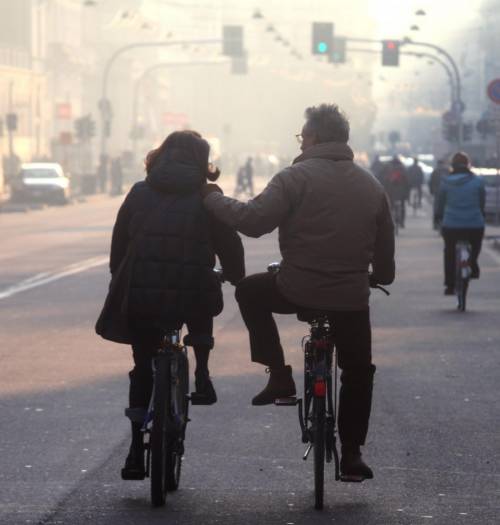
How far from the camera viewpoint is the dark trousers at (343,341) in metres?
7.63

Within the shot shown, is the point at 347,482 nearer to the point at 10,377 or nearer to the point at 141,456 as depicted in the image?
the point at 141,456

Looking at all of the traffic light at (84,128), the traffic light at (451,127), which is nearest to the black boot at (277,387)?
the traffic light at (451,127)

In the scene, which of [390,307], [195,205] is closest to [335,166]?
[195,205]

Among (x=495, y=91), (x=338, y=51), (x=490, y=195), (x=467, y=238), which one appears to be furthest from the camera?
(x=338, y=51)

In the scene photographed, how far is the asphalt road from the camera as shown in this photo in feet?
24.7

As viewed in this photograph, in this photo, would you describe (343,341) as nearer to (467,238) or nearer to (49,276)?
(467,238)

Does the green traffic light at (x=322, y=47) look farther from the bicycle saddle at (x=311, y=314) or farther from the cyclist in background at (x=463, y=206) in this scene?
the bicycle saddle at (x=311, y=314)

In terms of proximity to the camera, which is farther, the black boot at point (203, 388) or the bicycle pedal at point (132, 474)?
the black boot at point (203, 388)

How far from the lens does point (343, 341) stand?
764 cm

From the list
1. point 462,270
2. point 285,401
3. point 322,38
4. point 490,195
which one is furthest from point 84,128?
point 285,401

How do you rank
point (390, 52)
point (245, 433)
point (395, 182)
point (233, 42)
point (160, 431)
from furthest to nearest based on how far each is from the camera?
point (390, 52) → point (233, 42) → point (395, 182) → point (245, 433) → point (160, 431)

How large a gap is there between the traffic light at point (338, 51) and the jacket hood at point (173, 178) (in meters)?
50.4

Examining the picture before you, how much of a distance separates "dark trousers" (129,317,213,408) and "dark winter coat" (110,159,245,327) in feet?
0.29

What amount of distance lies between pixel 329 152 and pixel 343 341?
797 millimetres
